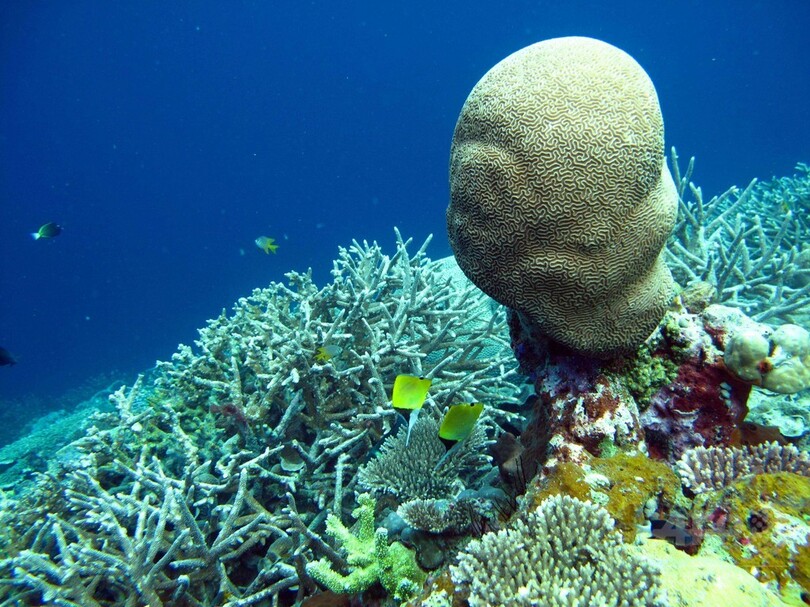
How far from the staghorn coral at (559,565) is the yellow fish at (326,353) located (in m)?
2.26

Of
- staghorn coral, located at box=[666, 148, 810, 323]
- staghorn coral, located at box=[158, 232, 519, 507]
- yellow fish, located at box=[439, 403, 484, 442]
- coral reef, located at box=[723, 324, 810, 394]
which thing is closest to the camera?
coral reef, located at box=[723, 324, 810, 394]

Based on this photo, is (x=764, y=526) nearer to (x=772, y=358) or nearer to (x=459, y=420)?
(x=772, y=358)

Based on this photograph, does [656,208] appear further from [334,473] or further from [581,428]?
[334,473]

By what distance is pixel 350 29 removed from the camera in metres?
89.0

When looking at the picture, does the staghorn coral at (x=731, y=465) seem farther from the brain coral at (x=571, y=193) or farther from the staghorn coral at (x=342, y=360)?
the staghorn coral at (x=342, y=360)

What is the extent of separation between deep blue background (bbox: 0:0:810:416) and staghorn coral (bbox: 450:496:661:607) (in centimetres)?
5454

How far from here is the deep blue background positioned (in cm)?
6538

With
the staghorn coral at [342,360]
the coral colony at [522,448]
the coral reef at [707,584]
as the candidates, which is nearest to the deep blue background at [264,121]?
the staghorn coral at [342,360]

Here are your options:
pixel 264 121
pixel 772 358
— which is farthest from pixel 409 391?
pixel 264 121

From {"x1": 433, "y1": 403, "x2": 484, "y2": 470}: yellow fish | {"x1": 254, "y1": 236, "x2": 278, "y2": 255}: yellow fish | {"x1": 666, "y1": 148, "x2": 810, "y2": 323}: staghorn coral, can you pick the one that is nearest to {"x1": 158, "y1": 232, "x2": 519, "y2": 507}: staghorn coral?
{"x1": 433, "y1": 403, "x2": 484, "y2": 470}: yellow fish

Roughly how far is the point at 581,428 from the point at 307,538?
1907mm

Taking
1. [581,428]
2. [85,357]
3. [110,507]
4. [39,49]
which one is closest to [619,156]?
[581,428]

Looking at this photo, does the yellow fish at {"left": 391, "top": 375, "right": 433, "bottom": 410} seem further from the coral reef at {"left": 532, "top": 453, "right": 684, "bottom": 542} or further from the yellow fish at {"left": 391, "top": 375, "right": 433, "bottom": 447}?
the coral reef at {"left": 532, "top": 453, "right": 684, "bottom": 542}

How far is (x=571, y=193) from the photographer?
7.89ft
